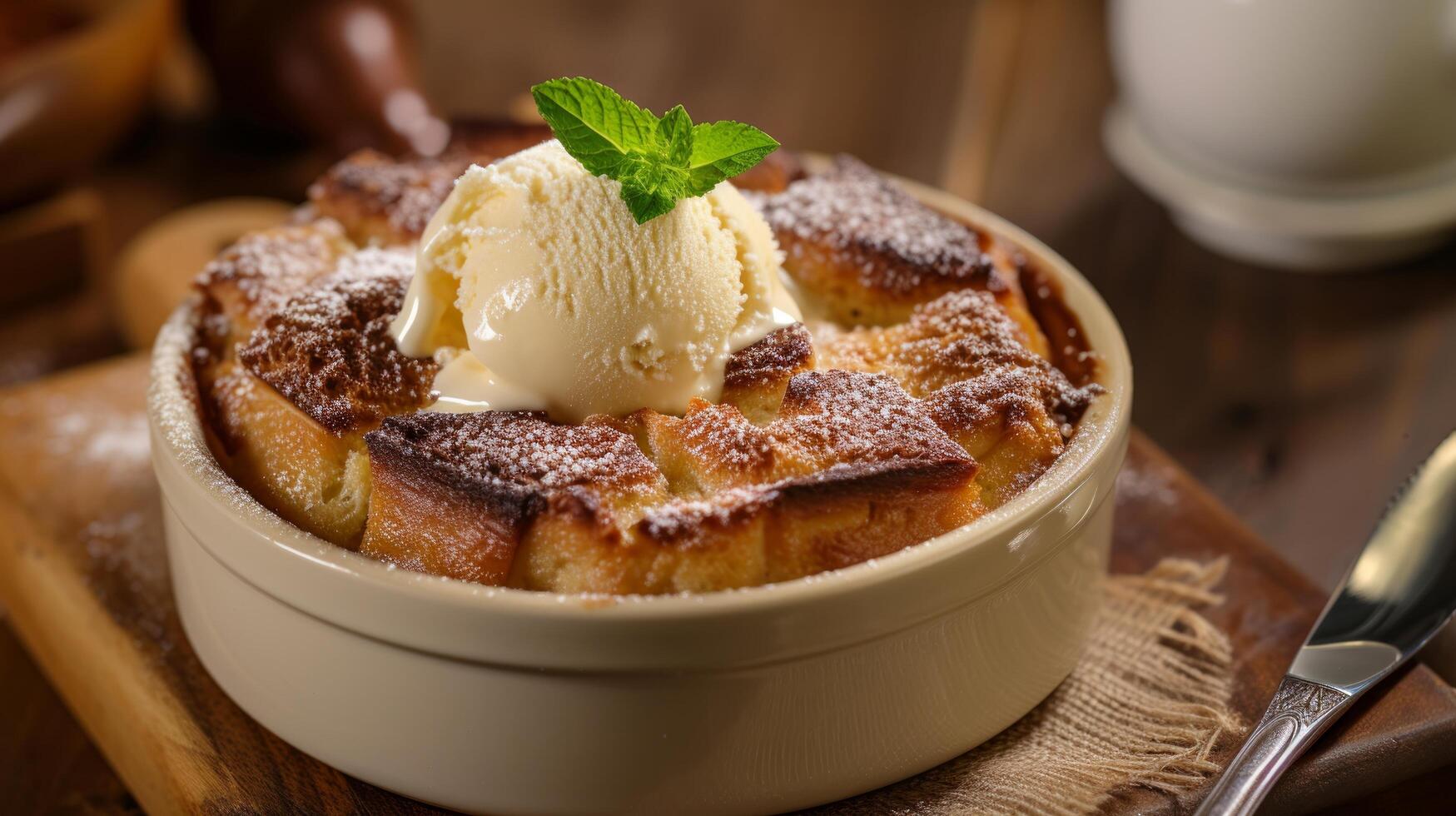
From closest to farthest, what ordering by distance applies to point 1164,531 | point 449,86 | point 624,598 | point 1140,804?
point 624,598 → point 1140,804 → point 1164,531 → point 449,86

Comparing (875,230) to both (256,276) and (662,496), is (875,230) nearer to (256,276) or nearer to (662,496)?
(662,496)

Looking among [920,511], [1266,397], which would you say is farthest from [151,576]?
[1266,397]

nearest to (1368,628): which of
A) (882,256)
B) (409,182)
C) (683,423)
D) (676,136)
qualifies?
(882,256)

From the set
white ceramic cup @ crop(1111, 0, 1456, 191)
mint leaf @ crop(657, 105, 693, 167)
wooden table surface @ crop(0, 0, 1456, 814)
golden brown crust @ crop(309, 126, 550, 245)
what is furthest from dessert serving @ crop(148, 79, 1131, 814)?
white ceramic cup @ crop(1111, 0, 1456, 191)

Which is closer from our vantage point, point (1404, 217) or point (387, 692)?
point (387, 692)

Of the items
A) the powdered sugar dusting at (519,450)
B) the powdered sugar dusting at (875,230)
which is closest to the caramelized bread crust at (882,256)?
the powdered sugar dusting at (875,230)

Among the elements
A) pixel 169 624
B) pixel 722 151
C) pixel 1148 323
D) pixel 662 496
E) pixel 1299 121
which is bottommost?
pixel 1148 323

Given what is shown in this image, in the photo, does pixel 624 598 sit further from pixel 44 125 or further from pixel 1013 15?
pixel 1013 15
